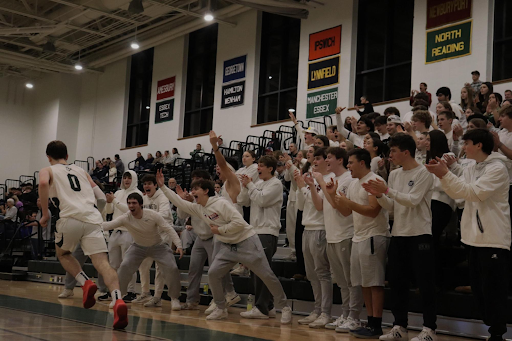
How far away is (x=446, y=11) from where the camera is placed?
43.2ft

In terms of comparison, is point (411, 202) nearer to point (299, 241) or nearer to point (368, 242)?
point (368, 242)

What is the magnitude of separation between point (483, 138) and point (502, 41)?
8392 mm

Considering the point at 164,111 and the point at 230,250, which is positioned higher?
the point at 164,111

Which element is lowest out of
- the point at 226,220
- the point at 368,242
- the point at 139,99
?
the point at 368,242

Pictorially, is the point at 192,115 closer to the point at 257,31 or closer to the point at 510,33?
the point at 257,31

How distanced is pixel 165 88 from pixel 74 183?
53.8 ft

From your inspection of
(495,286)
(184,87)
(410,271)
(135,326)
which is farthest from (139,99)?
(495,286)

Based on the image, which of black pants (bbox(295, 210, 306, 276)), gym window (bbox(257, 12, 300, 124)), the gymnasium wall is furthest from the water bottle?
gym window (bbox(257, 12, 300, 124))

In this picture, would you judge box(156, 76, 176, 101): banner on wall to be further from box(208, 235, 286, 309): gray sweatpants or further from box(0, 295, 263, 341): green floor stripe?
box(208, 235, 286, 309): gray sweatpants

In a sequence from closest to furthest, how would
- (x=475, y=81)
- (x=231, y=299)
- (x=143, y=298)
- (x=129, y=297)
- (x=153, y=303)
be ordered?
(x=231, y=299)
(x=153, y=303)
(x=143, y=298)
(x=129, y=297)
(x=475, y=81)

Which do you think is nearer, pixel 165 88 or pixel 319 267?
pixel 319 267

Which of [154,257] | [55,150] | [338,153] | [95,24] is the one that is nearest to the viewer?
→ [55,150]

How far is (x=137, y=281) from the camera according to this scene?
1107 centimetres

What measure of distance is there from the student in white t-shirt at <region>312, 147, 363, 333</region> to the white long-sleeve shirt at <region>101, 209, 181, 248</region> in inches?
94.2
